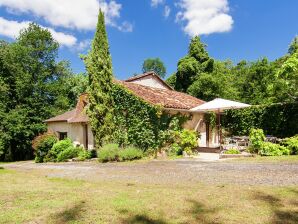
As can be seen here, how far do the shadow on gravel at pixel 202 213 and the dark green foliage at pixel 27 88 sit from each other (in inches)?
1076

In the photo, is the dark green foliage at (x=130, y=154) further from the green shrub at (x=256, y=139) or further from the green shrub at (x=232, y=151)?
the green shrub at (x=256, y=139)

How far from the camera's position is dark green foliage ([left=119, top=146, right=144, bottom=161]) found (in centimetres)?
1788

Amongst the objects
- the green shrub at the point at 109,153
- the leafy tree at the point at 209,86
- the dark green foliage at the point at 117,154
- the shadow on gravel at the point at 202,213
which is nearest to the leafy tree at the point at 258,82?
the leafy tree at the point at 209,86

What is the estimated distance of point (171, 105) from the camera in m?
19.6

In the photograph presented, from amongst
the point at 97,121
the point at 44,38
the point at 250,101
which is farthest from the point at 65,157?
the point at 250,101

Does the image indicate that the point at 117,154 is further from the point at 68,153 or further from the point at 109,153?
the point at 68,153

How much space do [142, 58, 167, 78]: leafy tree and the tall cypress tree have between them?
53.9 meters

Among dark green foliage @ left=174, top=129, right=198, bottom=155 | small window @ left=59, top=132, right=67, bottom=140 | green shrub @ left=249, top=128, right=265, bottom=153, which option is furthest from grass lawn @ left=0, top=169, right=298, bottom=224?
small window @ left=59, top=132, right=67, bottom=140

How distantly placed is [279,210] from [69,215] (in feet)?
13.1

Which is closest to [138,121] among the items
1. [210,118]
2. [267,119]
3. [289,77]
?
[210,118]

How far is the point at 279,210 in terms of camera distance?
5.96m

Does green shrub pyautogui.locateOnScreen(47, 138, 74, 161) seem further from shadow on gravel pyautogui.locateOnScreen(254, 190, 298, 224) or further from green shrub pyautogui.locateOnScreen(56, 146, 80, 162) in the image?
shadow on gravel pyautogui.locateOnScreen(254, 190, 298, 224)

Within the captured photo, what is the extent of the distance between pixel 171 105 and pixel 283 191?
1243 centimetres

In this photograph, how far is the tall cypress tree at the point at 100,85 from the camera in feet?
66.5
